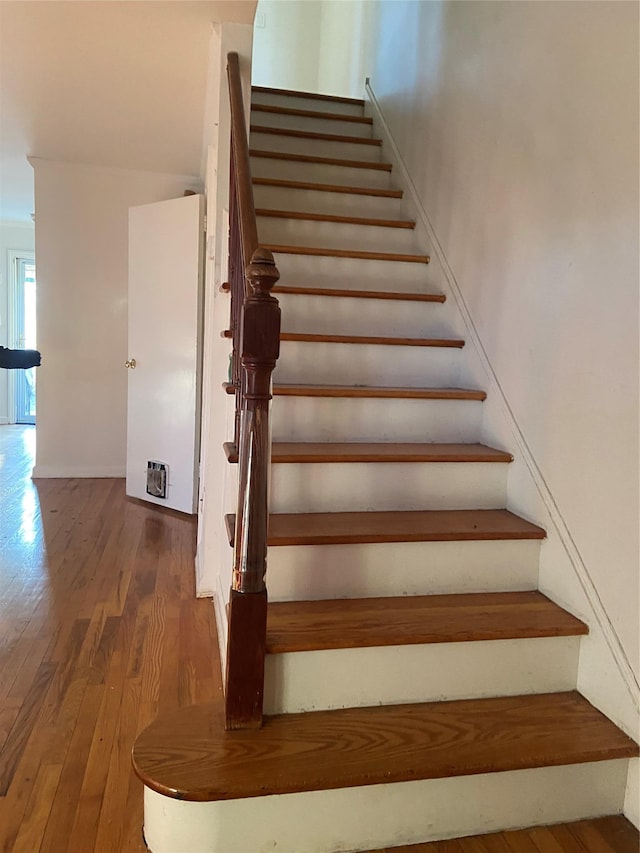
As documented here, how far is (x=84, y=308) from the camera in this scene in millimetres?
4551

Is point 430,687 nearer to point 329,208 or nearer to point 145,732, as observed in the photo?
point 145,732

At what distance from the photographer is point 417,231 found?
2908 mm

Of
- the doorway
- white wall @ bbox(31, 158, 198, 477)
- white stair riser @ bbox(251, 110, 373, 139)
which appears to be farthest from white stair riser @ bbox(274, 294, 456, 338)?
the doorway

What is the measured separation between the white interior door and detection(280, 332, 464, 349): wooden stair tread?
66.9 inches

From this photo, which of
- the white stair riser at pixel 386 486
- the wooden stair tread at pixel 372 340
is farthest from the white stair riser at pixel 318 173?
the white stair riser at pixel 386 486

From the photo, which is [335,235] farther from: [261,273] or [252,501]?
[252,501]

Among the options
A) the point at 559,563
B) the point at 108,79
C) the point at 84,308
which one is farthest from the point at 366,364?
the point at 84,308

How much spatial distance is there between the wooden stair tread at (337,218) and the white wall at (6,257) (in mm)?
5441

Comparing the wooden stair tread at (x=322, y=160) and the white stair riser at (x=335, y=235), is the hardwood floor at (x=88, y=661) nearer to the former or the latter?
the white stair riser at (x=335, y=235)

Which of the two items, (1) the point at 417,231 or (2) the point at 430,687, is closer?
(2) the point at 430,687

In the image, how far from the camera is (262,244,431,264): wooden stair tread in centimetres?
253

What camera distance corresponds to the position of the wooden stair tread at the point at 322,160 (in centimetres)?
309

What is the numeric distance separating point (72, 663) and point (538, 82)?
8.00 ft

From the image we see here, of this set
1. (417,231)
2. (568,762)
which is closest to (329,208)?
(417,231)
